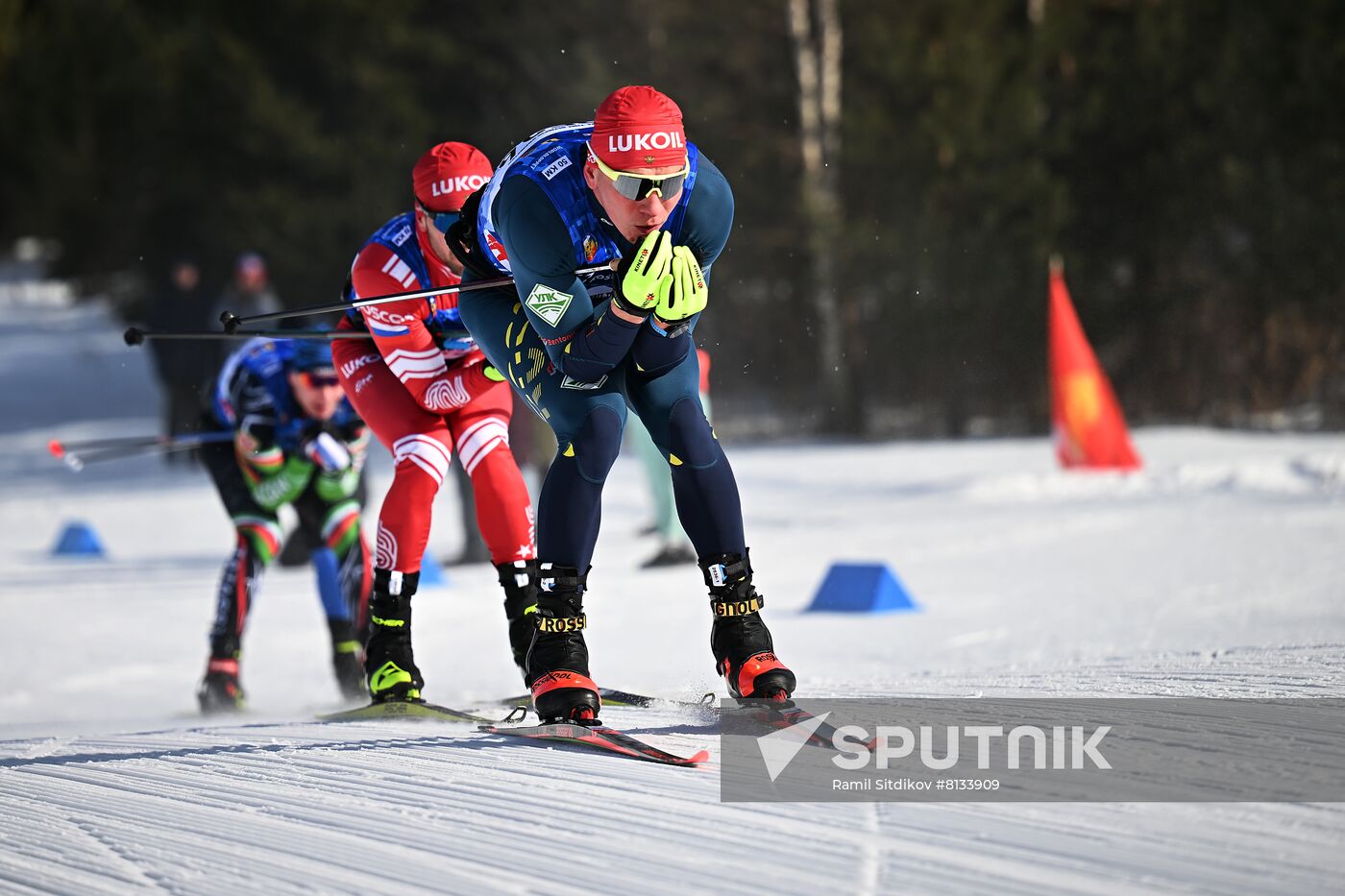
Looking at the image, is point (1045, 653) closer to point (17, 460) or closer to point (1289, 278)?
point (1289, 278)

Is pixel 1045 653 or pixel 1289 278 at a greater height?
pixel 1289 278

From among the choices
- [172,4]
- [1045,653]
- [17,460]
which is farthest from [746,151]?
[1045,653]

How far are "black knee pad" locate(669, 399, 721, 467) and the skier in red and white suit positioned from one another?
3.20ft

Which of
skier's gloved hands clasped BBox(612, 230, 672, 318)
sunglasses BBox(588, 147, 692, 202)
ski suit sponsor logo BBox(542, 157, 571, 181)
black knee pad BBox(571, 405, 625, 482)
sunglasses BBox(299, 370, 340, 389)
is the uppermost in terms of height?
ski suit sponsor logo BBox(542, 157, 571, 181)

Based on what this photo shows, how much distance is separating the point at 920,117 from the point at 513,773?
1441 centimetres

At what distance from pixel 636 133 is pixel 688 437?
729 millimetres

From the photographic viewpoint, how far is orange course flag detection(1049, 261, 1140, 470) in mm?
11664

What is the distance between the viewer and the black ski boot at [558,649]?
143 inches

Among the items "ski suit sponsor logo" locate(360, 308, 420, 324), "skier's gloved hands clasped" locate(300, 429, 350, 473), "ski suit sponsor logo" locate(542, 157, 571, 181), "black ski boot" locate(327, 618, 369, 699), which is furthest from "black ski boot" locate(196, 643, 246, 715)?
"ski suit sponsor logo" locate(542, 157, 571, 181)

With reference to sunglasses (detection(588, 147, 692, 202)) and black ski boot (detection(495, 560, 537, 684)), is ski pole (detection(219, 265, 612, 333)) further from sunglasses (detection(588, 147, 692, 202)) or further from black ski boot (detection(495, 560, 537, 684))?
black ski boot (detection(495, 560, 537, 684))

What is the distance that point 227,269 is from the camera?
21.7m

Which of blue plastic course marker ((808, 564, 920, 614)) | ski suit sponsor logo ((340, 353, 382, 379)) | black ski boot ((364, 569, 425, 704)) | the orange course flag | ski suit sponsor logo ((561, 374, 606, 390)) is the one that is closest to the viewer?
ski suit sponsor logo ((561, 374, 606, 390))

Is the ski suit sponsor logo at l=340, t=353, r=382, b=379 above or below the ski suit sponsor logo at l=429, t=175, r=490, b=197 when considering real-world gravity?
below

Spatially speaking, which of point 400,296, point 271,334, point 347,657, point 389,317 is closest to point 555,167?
point 400,296
